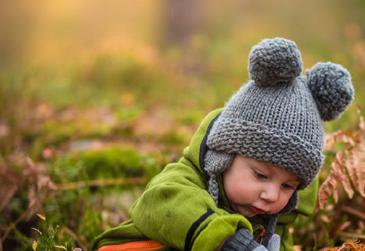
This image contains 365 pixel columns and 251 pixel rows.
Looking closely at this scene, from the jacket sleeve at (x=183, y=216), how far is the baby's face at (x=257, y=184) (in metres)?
0.13

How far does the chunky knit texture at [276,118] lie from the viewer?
2.48 m

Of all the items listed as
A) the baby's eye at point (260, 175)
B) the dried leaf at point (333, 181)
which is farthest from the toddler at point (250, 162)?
the dried leaf at point (333, 181)

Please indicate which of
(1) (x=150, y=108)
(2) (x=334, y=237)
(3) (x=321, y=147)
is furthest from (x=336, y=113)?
(1) (x=150, y=108)

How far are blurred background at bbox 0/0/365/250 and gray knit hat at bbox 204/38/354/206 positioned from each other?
0.88m

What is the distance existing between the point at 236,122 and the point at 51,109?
462cm

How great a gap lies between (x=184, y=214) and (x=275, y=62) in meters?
0.77

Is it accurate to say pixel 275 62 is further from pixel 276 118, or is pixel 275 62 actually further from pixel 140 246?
pixel 140 246

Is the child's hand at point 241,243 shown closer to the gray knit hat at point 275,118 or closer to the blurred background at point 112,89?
A: the gray knit hat at point 275,118

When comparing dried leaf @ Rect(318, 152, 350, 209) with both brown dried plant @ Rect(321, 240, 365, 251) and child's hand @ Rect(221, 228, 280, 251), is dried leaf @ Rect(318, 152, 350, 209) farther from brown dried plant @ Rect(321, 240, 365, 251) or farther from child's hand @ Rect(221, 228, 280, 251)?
child's hand @ Rect(221, 228, 280, 251)

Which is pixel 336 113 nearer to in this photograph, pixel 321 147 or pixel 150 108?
pixel 321 147

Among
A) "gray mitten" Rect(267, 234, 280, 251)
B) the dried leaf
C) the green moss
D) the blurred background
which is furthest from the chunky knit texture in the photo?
the green moss

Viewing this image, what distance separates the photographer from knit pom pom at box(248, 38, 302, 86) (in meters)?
2.52

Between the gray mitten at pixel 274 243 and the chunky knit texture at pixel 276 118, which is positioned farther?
the gray mitten at pixel 274 243

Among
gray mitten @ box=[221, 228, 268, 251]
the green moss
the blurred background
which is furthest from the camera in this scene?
the green moss
